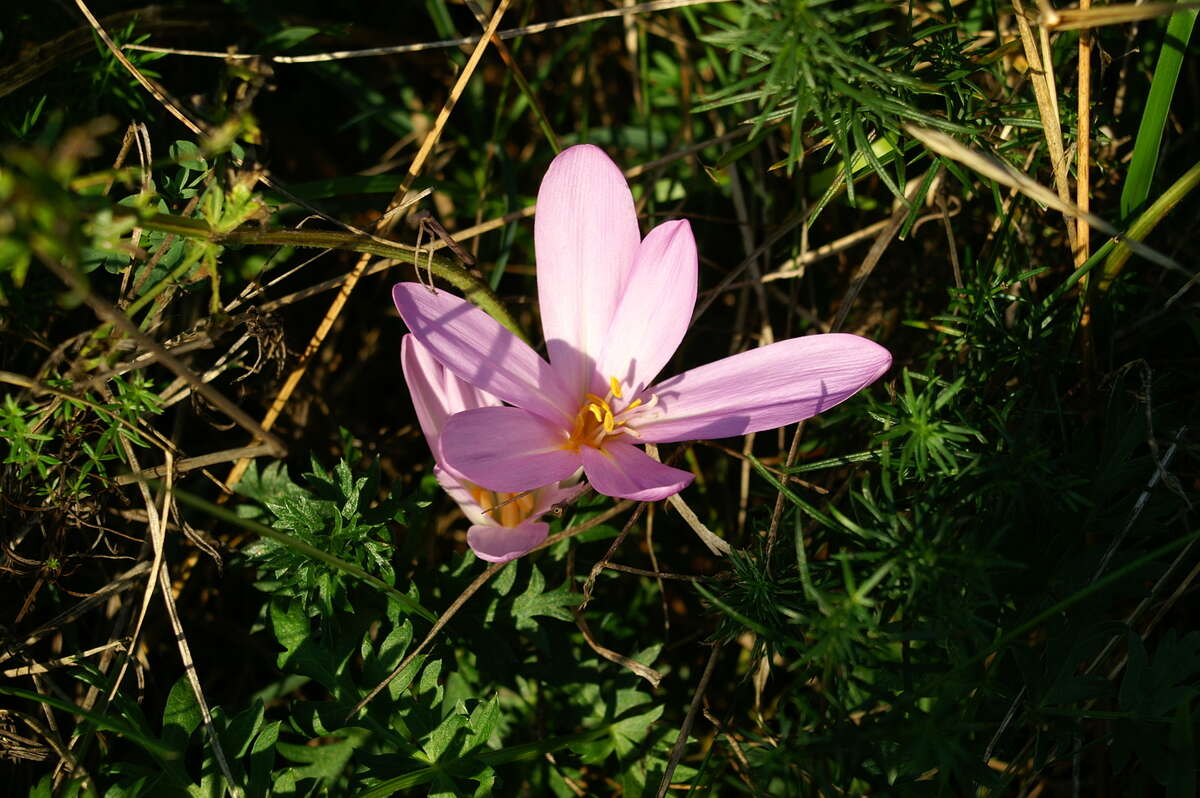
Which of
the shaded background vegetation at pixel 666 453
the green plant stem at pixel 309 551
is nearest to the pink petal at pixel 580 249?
the shaded background vegetation at pixel 666 453

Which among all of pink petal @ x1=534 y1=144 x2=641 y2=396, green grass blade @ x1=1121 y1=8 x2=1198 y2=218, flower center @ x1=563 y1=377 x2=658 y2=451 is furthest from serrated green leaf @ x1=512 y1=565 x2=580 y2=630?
green grass blade @ x1=1121 y1=8 x2=1198 y2=218

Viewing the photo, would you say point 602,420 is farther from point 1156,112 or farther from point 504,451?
point 1156,112

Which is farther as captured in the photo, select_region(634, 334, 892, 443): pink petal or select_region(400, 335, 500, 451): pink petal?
select_region(400, 335, 500, 451): pink petal

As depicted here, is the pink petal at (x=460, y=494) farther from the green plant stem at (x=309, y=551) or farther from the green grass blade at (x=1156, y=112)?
the green grass blade at (x=1156, y=112)

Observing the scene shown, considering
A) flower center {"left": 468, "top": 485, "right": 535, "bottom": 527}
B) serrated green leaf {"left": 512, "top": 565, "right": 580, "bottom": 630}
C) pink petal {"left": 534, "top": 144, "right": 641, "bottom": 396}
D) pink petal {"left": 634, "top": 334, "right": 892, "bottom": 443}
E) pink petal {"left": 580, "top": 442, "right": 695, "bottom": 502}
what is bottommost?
serrated green leaf {"left": 512, "top": 565, "right": 580, "bottom": 630}

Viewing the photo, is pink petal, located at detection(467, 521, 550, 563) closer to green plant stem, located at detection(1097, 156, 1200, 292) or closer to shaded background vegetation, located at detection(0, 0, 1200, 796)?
shaded background vegetation, located at detection(0, 0, 1200, 796)

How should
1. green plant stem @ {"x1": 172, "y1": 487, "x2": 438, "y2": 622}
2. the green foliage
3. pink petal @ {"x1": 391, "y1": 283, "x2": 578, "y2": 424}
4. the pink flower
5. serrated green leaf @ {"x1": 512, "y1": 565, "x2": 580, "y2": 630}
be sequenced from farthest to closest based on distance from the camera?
1. serrated green leaf @ {"x1": 512, "y1": 565, "x2": 580, "y2": 630}
2. the pink flower
3. pink petal @ {"x1": 391, "y1": 283, "x2": 578, "y2": 424}
4. the green foliage
5. green plant stem @ {"x1": 172, "y1": 487, "x2": 438, "y2": 622}

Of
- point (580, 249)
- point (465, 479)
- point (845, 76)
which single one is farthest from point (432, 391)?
point (845, 76)
